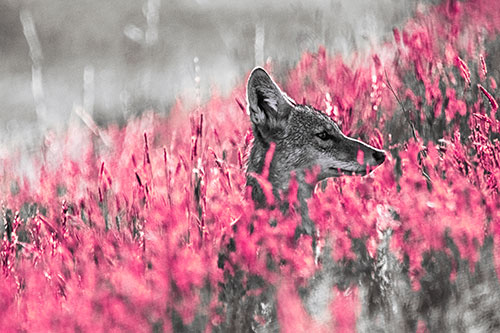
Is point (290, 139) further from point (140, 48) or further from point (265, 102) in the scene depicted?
point (140, 48)

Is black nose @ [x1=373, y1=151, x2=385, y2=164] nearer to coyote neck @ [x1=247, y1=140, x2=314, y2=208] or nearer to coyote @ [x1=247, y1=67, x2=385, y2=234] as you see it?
coyote @ [x1=247, y1=67, x2=385, y2=234]

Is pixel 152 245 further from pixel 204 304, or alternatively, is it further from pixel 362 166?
pixel 362 166

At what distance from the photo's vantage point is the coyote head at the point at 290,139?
5008 mm

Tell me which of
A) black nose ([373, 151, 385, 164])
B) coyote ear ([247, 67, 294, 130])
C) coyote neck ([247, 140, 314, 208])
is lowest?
coyote neck ([247, 140, 314, 208])

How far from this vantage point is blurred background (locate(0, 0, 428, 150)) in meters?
5.90

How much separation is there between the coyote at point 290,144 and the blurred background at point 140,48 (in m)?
0.43

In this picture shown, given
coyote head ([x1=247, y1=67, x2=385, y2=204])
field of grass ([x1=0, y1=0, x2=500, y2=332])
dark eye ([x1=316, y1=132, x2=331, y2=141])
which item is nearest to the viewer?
field of grass ([x1=0, y1=0, x2=500, y2=332])

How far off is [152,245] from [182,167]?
91 centimetres

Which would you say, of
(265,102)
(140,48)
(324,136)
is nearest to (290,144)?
(324,136)

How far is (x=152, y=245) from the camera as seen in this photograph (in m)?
4.15

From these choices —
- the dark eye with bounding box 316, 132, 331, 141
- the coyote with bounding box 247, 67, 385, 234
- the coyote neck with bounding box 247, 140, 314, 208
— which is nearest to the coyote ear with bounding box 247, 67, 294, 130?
the coyote with bounding box 247, 67, 385, 234

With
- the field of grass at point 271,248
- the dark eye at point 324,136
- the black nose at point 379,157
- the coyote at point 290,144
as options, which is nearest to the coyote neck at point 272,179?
the coyote at point 290,144

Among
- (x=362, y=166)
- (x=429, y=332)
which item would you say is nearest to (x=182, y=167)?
(x=362, y=166)

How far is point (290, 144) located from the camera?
5.23 m
